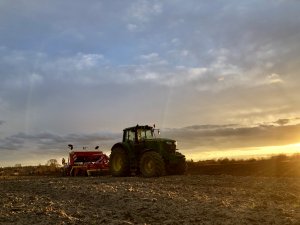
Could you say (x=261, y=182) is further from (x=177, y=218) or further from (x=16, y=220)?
(x=16, y=220)

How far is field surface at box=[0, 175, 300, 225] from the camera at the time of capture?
1213 centimetres

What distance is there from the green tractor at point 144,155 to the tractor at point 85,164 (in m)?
2.22

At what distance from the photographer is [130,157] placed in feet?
92.7

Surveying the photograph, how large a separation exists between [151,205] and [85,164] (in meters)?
18.3

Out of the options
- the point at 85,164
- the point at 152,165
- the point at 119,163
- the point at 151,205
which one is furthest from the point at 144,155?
the point at 151,205

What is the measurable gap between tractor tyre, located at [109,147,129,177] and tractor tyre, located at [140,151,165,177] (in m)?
2.35

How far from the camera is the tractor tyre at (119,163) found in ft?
93.3

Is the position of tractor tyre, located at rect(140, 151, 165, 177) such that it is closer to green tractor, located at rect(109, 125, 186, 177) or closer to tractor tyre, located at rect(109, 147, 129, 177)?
green tractor, located at rect(109, 125, 186, 177)

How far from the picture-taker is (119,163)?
95.1ft

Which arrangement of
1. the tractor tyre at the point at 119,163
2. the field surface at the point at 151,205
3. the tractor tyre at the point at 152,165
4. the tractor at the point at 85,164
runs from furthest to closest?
the tractor at the point at 85,164, the tractor tyre at the point at 119,163, the tractor tyre at the point at 152,165, the field surface at the point at 151,205

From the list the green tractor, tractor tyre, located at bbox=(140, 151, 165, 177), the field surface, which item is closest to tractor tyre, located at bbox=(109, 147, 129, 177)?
the green tractor

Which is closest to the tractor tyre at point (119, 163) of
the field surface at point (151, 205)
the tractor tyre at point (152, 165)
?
the tractor tyre at point (152, 165)

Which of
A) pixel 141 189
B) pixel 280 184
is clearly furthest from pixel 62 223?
pixel 280 184

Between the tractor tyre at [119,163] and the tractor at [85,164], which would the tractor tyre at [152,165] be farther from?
the tractor at [85,164]
